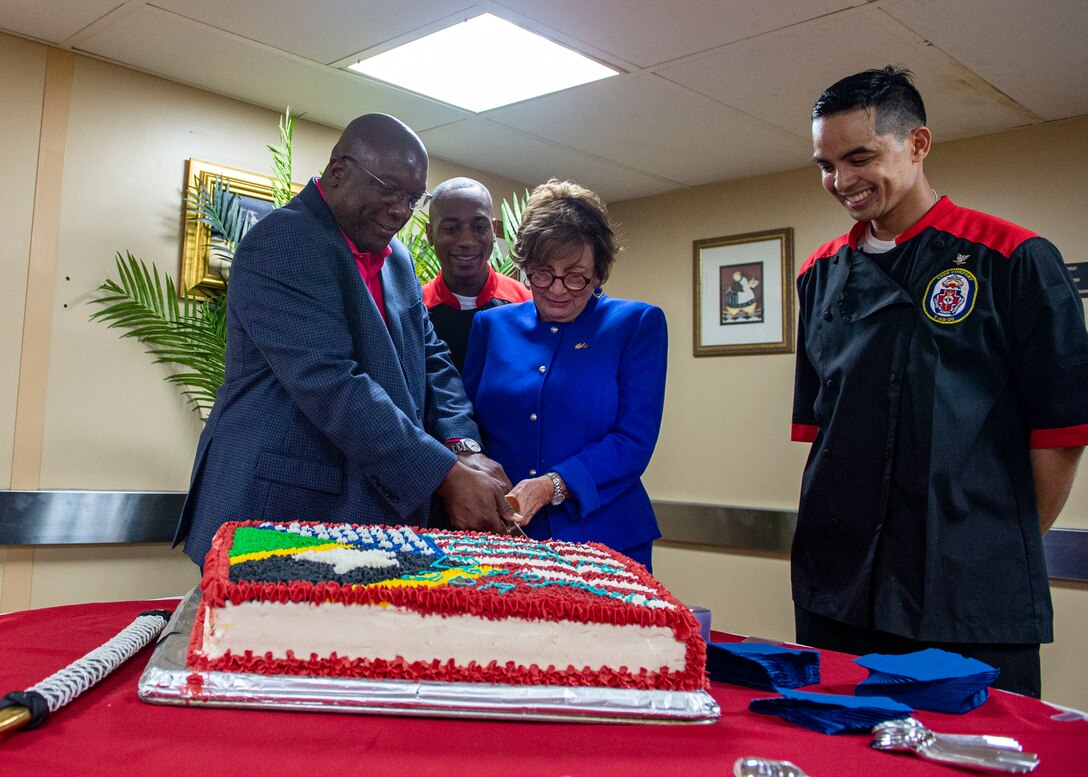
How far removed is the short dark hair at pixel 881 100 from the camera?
1972 mm

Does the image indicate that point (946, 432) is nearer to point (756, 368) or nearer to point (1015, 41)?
point (1015, 41)

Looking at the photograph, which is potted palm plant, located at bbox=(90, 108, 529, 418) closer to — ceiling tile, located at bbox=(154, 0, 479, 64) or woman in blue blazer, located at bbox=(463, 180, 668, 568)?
ceiling tile, located at bbox=(154, 0, 479, 64)

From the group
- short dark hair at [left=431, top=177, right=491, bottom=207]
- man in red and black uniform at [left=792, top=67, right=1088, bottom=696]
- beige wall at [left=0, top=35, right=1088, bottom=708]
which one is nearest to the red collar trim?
short dark hair at [left=431, top=177, right=491, bottom=207]

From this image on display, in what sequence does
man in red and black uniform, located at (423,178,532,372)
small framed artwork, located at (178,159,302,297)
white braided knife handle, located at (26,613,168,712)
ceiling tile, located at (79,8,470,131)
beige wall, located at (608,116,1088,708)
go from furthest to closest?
beige wall, located at (608,116,1088,708), small framed artwork, located at (178,159,302,297), ceiling tile, located at (79,8,470,131), man in red and black uniform, located at (423,178,532,372), white braided knife handle, located at (26,613,168,712)

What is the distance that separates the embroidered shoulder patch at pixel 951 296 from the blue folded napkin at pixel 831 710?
101 centimetres

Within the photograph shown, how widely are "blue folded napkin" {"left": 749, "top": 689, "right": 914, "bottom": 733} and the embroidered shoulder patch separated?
1.01 metres

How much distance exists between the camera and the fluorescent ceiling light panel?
3.66m

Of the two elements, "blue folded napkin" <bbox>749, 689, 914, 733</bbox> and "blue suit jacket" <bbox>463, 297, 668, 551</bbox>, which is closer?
"blue folded napkin" <bbox>749, 689, 914, 733</bbox>

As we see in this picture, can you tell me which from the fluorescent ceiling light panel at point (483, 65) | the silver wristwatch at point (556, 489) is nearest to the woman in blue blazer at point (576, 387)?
the silver wristwatch at point (556, 489)

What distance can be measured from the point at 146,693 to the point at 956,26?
3380mm

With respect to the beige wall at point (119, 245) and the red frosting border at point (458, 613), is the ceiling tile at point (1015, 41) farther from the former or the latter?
the red frosting border at point (458, 613)

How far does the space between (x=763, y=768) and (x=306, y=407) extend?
1076 mm

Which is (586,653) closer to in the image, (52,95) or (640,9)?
(640,9)

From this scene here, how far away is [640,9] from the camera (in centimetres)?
326
